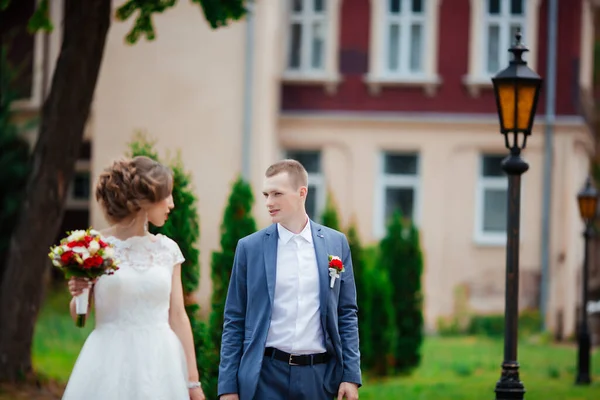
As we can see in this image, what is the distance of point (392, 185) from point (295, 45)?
12.0ft

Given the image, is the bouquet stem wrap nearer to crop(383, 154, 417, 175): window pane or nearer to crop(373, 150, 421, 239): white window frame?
crop(373, 150, 421, 239): white window frame

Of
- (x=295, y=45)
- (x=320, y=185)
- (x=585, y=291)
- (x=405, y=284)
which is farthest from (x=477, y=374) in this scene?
(x=295, y=45)

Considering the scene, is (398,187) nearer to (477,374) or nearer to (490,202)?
(490,202)

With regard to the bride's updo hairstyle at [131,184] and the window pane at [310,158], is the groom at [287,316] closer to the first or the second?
the bride's updo hairstyle at [131,184]

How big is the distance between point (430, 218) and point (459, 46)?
3725 mm

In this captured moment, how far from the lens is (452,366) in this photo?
18.9m

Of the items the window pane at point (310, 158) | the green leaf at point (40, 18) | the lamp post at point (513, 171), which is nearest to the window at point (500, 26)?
the window pane at point (310, 158)

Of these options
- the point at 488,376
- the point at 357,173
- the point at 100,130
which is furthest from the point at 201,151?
the point at 488,376

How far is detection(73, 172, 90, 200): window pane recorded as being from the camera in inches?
1009

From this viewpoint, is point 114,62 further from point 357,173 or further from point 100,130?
point 357,173

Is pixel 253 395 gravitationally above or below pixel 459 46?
below

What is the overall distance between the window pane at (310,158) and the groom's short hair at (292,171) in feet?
65.5

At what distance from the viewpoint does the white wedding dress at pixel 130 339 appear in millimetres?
6375

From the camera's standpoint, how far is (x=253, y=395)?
6031mm
